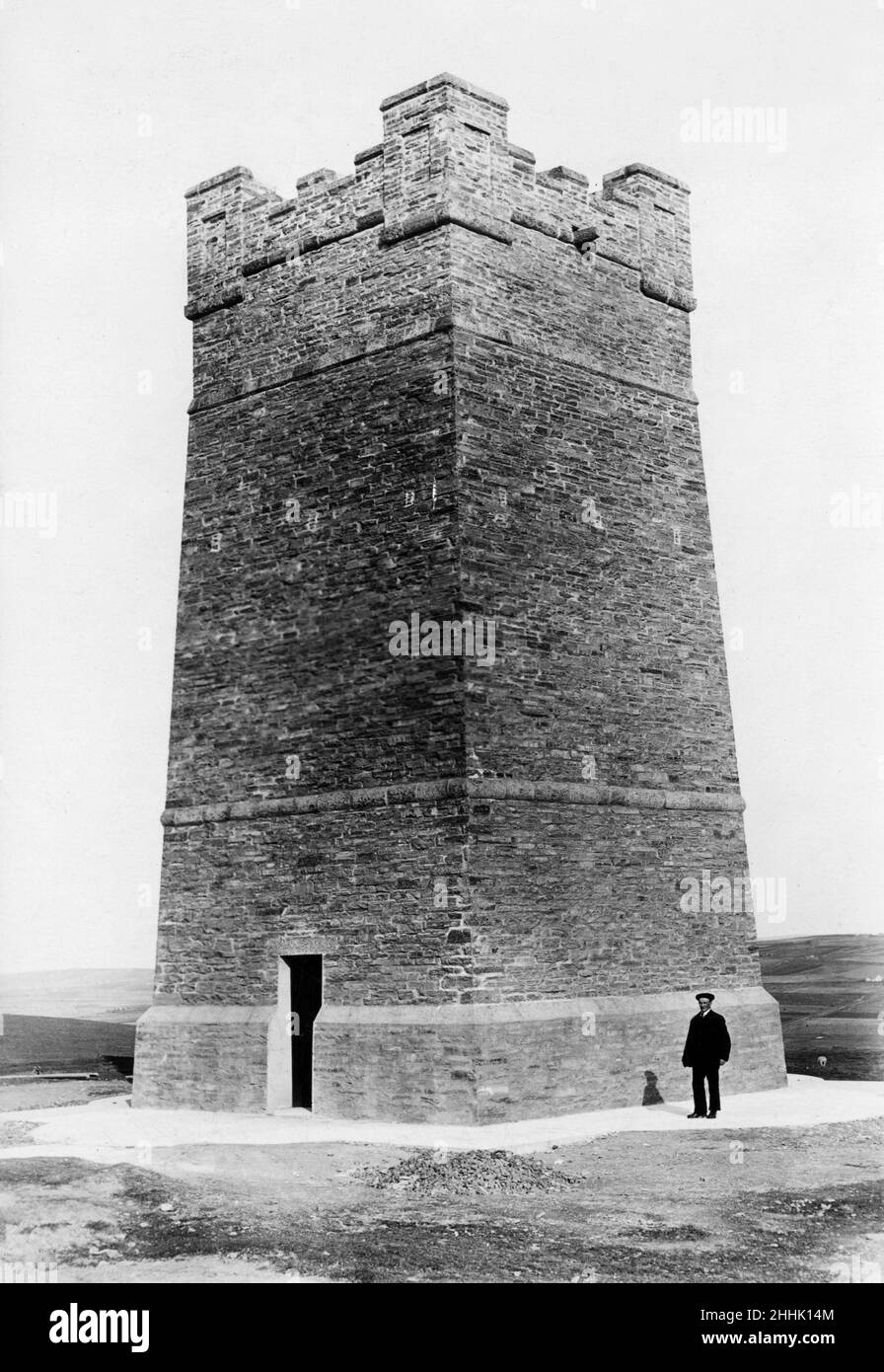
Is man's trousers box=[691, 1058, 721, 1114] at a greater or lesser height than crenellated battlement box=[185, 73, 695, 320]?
lesser

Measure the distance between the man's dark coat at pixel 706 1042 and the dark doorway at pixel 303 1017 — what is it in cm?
431

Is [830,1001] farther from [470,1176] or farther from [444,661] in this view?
[470,1176]

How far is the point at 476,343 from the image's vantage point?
58.3 feet

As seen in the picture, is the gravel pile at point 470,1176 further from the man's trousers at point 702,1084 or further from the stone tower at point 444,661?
the man's trousers at point 702,1084

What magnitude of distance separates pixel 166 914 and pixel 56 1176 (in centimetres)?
598

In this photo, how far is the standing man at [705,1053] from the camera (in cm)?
1639

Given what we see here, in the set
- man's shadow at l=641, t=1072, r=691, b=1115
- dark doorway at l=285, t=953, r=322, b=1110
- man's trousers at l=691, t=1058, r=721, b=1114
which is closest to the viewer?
man's trousers at l=691, t=1058, r=721, b=1114

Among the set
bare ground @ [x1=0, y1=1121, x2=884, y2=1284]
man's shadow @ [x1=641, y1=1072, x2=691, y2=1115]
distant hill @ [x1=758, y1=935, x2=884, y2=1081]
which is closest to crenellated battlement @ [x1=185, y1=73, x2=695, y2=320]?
man's shadow @ [x1=641, y1=1072, x2=691, y2=1115]

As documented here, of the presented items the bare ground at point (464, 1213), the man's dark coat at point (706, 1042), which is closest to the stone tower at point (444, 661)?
the man's dark coat at point (706, 1042)

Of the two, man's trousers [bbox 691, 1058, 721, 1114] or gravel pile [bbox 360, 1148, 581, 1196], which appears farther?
man's trousers [bbox 691, 1058, 721, 1114]

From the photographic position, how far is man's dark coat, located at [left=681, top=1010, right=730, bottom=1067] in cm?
1648

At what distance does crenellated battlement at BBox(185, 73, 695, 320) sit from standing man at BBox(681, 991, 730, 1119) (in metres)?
9.09

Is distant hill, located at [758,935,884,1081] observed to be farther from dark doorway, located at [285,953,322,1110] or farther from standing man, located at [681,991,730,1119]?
dark doorway, located at [285,953,322,1110]

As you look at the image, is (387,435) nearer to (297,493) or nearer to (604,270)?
(297,493)
